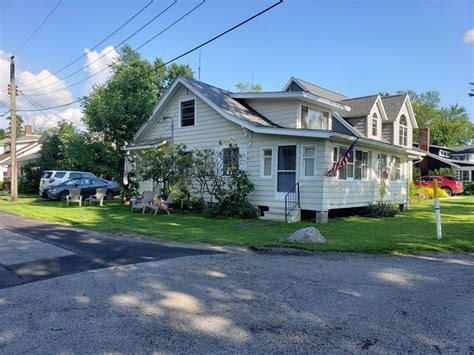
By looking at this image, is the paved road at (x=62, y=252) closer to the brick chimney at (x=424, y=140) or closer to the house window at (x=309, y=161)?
the house window at (x=309, y=161)

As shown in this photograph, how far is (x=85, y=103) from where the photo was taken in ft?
100

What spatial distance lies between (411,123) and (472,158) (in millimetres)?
30108

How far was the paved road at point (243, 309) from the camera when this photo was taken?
11.9 ft

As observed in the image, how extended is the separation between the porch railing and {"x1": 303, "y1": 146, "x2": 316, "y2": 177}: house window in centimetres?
55

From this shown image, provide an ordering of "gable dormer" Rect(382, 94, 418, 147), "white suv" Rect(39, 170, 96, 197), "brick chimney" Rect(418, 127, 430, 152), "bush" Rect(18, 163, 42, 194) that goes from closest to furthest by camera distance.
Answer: "white suv" Rect(39, 170, 96, 197) < "gable dormer" Rect(382, 94, 418, 147) < "bush" Rect(18, 163, 42, 194) < "brick chimney" Rect(418, 127, 430, 152)

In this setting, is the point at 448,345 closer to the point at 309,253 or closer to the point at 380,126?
the point at 309,253

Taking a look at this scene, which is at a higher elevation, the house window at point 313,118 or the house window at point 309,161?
the house window at point 313,118

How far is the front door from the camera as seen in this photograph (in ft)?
47.3

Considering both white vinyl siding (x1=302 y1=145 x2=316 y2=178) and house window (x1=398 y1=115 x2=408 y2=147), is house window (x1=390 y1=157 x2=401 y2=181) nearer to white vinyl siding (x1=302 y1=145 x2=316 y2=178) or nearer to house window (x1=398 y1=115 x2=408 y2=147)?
house window (x1=398 y1=115 x2=408 y2=147)

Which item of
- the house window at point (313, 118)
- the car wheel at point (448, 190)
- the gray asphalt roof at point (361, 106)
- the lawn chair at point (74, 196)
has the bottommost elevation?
the lawn chair at point (74, 196)

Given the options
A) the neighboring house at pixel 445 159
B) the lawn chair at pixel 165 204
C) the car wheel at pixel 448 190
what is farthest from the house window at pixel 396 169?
the neighboring house at pixel 445 159

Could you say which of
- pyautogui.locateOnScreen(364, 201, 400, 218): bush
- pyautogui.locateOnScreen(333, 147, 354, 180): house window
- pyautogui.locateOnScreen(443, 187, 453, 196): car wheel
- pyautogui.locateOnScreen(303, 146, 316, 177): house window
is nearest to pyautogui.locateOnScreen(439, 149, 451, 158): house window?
pyautogui.locateOnScreen(443, 187, 453, 196): car wheel

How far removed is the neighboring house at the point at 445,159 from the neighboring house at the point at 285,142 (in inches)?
723

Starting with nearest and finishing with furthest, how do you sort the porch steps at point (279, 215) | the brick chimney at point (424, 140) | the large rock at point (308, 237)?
the large rock at point (308, 237) → the porch steps at point (279, 215) → the brick chimney at point (424, 140)
